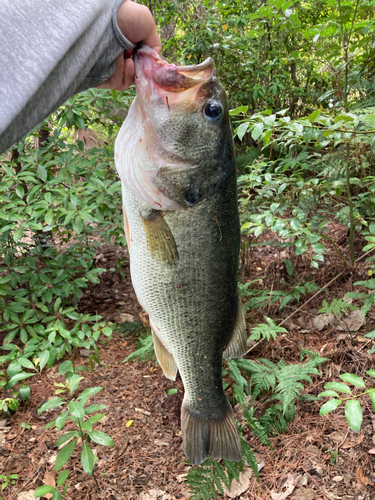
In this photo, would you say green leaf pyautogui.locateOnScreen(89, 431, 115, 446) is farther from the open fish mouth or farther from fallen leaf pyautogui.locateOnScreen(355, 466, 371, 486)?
the open fish mouth

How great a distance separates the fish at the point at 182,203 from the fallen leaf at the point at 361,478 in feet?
3.94

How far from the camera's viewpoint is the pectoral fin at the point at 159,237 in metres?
1.44

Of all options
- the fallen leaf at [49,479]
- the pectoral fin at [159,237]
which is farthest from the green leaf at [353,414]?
the fallen leaf at [49,479]

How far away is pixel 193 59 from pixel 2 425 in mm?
5445

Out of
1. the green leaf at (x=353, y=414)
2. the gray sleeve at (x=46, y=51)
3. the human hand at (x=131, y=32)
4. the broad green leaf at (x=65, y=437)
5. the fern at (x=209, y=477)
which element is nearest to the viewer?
the gray sleeve at (x=46, y=51)

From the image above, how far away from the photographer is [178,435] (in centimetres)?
270

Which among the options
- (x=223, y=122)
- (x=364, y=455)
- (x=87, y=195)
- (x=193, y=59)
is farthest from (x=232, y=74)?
(x=364, y=455)

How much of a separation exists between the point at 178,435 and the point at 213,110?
2353 mm

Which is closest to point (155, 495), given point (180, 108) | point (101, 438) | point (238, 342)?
point (101, 438)

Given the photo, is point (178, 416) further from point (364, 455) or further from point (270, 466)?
point (364, 455)

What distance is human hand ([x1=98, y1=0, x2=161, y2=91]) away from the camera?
1.21 meters

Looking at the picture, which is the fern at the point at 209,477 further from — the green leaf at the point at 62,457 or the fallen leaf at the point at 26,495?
the fallen leaf at the point at 26,495

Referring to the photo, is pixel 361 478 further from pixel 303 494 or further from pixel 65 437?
pixel 65 437

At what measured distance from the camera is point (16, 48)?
92 cm
